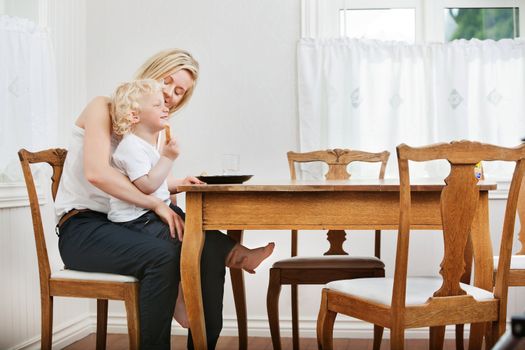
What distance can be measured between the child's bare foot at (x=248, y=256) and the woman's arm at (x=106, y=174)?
0.71ft

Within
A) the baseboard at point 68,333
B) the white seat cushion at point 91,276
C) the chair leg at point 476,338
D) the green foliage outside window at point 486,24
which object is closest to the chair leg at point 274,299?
the white seat cushion at point 91,276

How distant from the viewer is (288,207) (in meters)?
2.19

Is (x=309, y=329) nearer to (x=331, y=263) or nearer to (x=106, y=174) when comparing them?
(x=331, y=263)

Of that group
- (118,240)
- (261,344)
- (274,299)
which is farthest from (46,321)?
(261,344)

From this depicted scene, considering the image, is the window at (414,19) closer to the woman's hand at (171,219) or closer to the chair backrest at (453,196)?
the woman's hand at (171,219)

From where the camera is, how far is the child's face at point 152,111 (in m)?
2.46

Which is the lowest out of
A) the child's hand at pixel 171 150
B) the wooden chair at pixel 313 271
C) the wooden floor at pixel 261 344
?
the wooden floor at pixel 261 344

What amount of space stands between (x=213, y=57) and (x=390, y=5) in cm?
95

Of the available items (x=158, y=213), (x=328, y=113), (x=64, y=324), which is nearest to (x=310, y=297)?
(x=328, y=113)

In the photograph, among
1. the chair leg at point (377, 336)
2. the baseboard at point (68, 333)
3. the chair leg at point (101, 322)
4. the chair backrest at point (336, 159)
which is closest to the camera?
the chair leg at point (101, 322)

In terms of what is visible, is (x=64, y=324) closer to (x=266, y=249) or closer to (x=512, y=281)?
(x=266, y=249)

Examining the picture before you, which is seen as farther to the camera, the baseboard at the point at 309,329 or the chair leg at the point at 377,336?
the baseboard at the point at 309,329

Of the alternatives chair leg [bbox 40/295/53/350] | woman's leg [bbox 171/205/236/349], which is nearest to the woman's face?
woman's leg [bbox 171/205/236/349]

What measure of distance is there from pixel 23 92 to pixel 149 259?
114 cm
